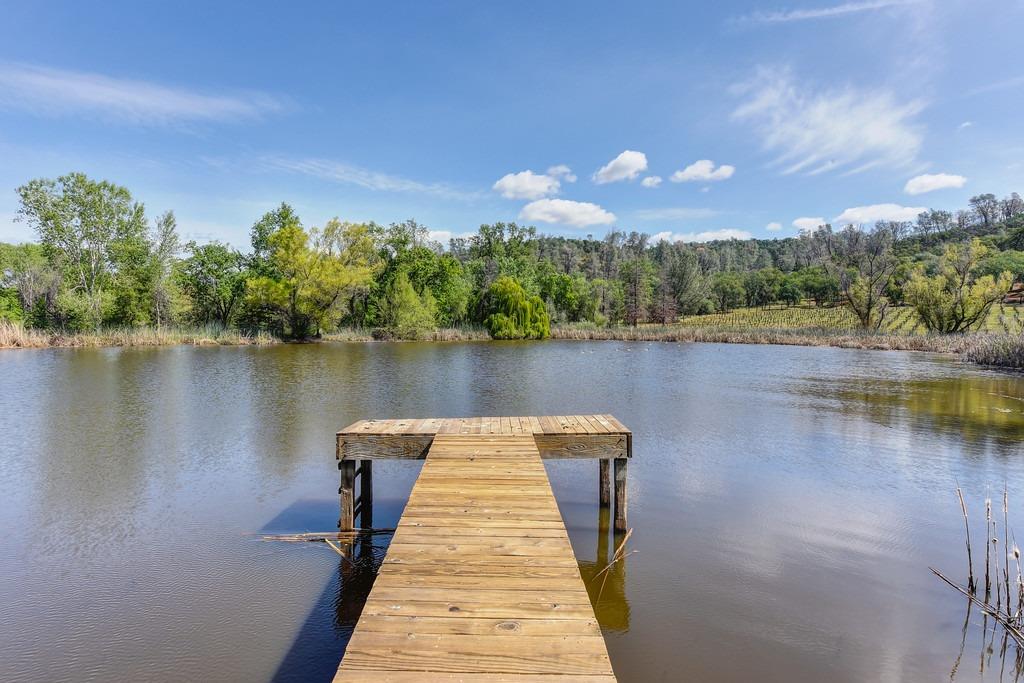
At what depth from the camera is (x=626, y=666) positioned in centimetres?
404

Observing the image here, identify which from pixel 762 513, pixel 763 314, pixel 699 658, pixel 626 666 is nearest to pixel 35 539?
pixel 626 666

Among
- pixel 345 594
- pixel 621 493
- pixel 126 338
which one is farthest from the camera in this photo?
pixel 126 338

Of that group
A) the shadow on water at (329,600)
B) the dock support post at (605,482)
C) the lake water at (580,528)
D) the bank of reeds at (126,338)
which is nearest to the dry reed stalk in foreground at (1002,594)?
the lake water at (580,528)

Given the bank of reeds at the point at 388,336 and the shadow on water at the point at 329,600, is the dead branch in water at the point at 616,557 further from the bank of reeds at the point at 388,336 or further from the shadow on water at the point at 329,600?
the bank of reeds at the point at 388,336

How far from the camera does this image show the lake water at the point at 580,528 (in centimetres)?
420

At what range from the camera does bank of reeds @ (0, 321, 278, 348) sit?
98.6ft

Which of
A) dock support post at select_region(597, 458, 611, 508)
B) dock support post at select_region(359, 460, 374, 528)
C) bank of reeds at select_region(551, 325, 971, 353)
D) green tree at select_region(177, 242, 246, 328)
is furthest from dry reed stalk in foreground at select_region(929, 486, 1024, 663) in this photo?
green tree at select_region(177, 242, 246, 328)

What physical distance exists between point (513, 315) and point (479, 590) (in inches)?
1543

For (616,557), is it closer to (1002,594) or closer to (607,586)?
(607,586)

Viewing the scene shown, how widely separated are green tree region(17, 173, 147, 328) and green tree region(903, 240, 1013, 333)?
173 feet

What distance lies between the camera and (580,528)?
6566 millimetres

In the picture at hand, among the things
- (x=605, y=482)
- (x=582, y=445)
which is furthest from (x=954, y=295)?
(x=582, y=445)

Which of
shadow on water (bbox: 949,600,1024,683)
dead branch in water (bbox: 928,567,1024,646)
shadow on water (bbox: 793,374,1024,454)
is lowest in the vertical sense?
shadow on water (bbox: 949,600,1024,683)

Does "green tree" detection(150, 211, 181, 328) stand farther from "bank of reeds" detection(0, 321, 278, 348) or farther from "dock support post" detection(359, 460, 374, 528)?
"dock support post" detection(359, 460, 374, 528)
